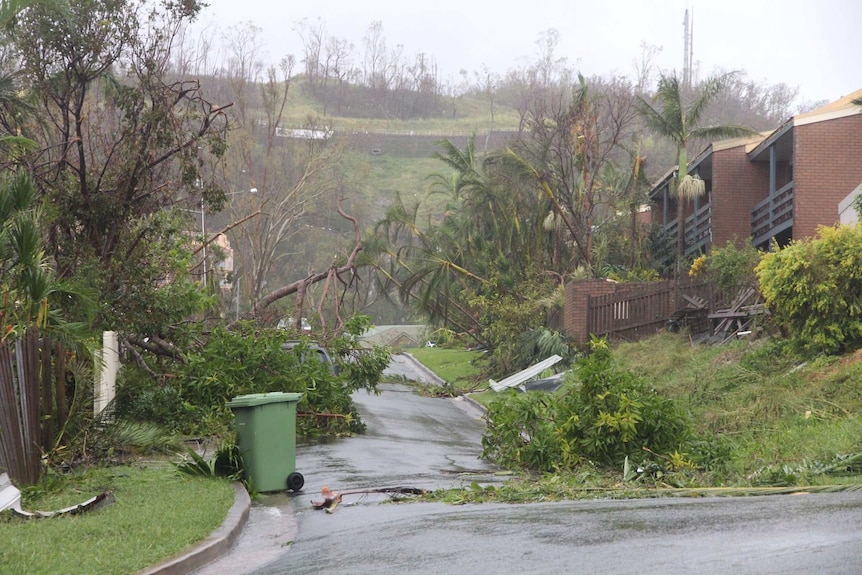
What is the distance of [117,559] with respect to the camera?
7.57 meters

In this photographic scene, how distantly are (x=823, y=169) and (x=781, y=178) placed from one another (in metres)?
6.22

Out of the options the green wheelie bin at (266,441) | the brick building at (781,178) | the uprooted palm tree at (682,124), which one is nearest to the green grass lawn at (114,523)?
the green wheelie bin at (266,441)

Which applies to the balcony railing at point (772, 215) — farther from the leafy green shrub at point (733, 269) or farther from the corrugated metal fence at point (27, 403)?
the corrugated metal fence at point (27, 403)

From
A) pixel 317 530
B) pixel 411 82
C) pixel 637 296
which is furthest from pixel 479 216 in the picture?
pixel 411 82

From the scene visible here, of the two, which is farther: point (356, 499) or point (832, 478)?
point (356, 499)

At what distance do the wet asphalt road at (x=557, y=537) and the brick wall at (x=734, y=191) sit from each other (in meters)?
23.4

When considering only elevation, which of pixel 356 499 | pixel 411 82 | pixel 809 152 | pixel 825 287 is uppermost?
pixel 411 82

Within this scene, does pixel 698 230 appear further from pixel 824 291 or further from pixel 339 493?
pixel 339 493

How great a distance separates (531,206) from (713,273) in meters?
14.1

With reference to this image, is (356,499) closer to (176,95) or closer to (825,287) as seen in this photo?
(825,287)

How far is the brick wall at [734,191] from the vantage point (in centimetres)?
3341

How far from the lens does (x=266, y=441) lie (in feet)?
40.1

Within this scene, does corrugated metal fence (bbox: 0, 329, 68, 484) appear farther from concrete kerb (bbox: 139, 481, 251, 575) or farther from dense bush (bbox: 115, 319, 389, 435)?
dense bush (bbox: 115, 319, 389, 435)

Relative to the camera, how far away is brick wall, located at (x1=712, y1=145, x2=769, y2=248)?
33.4 metres
